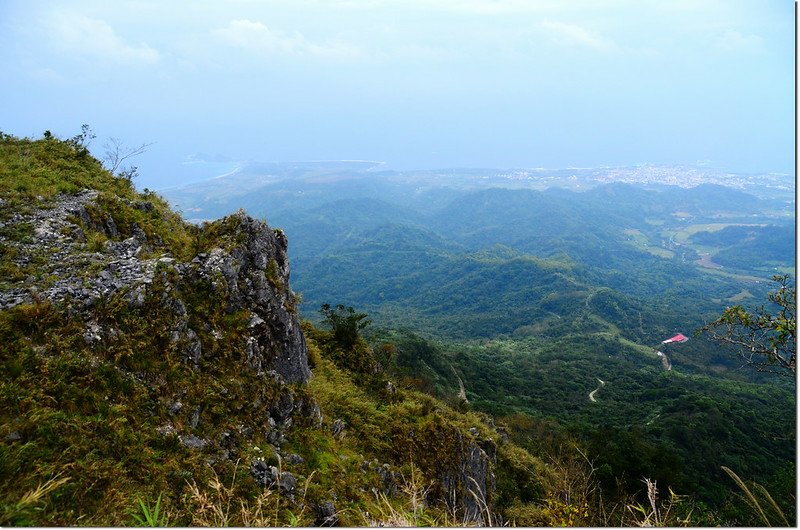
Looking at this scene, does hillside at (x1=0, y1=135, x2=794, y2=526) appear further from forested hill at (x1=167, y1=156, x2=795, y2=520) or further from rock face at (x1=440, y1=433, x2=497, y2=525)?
forested hill at (x1=167, y1=156, x2=795, y2=520)

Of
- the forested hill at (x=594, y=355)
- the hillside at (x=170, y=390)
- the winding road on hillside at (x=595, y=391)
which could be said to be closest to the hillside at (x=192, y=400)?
the hillside at (x=170, y=390)

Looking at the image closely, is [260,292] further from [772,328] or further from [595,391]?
[595,391]

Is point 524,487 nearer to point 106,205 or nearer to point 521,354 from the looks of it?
point 106,205

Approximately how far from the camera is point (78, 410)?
256 inches

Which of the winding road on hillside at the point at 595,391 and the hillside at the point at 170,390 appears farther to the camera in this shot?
the winding road on hillside at the point at 595,391

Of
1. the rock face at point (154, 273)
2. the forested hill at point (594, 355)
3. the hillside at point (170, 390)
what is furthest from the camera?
the forested hill at point (594, 355)

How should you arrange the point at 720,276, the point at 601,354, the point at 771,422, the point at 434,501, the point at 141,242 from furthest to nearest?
1. the point at 720,276
2. the point at 601,354
3. the point at 771,422
4. the point at 434,501
5. the point at 141,242

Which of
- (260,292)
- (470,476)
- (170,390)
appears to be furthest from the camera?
(470,476)

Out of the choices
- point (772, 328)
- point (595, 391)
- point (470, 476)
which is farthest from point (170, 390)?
point (595, 391)

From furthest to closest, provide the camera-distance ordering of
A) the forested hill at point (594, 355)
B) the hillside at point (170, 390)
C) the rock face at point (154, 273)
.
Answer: the forested hill at point (594, 355) < the rock face at point (154, 273) < the hillside at point (170, 390)

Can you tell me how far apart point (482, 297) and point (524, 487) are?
449 ft

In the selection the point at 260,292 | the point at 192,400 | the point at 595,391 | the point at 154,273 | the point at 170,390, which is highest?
the point at 154,273

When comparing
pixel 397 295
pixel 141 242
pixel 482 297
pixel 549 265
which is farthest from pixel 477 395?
pixel 549 265

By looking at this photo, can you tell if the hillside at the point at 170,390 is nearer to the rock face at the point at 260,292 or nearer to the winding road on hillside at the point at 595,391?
the rock face at the point at 260,292
